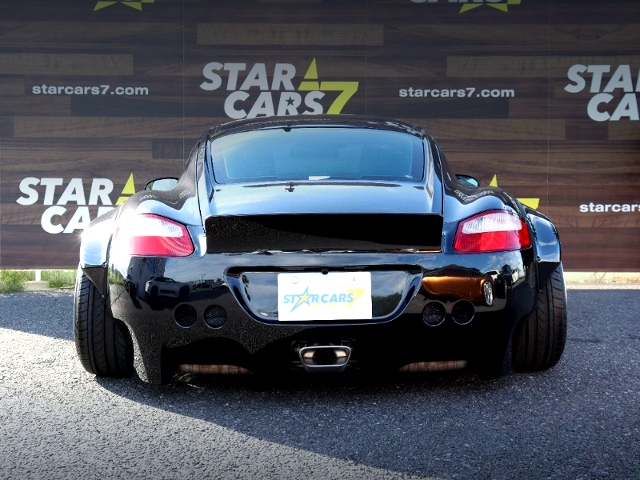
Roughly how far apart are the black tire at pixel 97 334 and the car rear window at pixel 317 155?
0.76 meters

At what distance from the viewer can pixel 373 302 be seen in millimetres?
3268

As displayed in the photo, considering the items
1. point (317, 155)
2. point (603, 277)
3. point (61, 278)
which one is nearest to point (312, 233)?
point (317, 155)

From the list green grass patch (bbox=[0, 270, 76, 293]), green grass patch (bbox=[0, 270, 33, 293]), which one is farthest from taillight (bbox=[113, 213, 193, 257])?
green grass patch (bbox=[0, 270, 76, 293])

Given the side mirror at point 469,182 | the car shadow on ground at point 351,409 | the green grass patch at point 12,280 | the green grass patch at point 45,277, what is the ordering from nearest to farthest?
the car shadow on ground at point 351,409 < the side mirror at point 469,182 < the green grass patch at point 12,280 < the green grass patch at point 45,277

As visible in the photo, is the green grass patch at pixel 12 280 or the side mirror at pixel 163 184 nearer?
the side mirror at pixel 163 184

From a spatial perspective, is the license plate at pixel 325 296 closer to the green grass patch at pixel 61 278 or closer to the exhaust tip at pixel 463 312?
the exhaust tip at pixel 463 312

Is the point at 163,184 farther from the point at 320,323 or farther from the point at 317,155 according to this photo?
the point at 320,323

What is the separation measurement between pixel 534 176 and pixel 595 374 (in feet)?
14.6

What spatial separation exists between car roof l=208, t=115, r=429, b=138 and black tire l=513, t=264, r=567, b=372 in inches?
38.2

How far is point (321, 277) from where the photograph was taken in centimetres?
Result: 326

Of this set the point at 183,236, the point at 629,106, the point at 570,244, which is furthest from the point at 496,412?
the point at 629,106

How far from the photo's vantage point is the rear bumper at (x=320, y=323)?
3.26 metres

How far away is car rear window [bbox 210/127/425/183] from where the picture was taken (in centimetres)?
377

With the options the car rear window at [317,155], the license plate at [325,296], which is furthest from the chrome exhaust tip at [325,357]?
the car rear window at [317,155]
